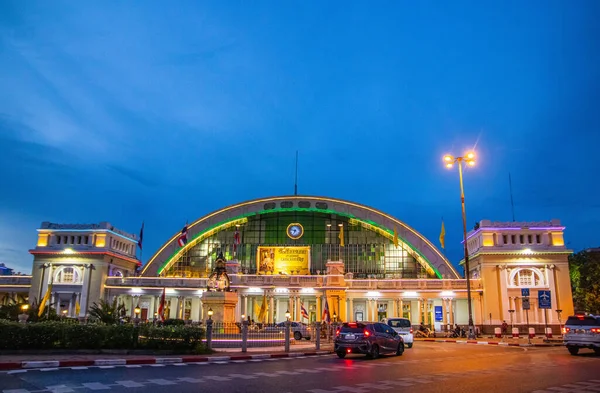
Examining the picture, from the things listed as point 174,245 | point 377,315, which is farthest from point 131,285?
point 377,315

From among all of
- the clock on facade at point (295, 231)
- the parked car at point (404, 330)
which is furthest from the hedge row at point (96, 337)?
the clock on facade at point (295, 231)

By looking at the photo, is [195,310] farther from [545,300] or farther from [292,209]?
[545,300]

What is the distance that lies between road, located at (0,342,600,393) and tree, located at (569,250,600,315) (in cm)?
4671

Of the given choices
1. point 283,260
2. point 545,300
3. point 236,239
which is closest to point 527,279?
point 545,300

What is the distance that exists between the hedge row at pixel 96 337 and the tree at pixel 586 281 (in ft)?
176

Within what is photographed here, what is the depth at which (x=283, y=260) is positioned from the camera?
75.7 m

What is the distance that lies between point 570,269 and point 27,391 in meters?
73.1

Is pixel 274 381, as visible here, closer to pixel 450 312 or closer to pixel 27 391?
pixel 27 391

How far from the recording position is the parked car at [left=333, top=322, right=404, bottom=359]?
2381 centimetres

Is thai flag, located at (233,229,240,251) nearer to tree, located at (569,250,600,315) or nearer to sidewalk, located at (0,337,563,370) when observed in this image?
tree, located at (569,250,600,315)

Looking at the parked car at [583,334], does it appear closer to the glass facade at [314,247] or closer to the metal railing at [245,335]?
the metal railing at [245,335]

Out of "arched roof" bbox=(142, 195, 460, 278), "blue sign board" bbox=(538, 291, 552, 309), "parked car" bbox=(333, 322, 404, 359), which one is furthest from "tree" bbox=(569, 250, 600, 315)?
"parked car" bbox=(333, 322, 404, 359)

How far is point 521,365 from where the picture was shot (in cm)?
2008

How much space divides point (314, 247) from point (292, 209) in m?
7.23
